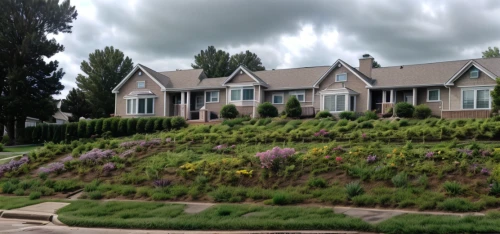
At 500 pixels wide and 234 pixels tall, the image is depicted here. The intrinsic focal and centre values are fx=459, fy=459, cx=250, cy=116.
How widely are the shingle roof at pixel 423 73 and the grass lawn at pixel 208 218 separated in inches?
1044

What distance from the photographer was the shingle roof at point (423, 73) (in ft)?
111

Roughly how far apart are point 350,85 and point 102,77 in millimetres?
35487

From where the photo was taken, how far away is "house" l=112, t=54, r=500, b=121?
31.8 metres

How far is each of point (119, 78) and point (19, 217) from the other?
161 ft

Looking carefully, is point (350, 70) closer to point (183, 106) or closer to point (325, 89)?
point (325, 89)

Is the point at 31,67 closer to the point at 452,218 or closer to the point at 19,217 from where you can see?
the point at 19,217

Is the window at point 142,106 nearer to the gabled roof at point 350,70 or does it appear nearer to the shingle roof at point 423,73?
the gabled roof at point 350,70

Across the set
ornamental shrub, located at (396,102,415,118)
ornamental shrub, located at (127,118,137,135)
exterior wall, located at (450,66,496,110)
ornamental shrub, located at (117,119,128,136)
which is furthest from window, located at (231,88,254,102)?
exterior wall, located at (450,66,496,110)

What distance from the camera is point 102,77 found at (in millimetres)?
58969

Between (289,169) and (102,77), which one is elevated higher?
(102,77)

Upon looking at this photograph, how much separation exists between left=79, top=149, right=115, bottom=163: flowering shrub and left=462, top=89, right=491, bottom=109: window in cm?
2430

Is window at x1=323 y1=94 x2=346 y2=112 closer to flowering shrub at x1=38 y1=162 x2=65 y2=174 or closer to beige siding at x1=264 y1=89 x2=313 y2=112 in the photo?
beige siding at x1=264 y1=89 x2=313 y2=112

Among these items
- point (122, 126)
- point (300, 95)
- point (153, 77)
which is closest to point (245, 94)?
point (300, 95)

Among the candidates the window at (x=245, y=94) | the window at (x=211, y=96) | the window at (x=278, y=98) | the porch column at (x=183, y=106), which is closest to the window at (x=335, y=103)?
the window at (x=278, y=98)
